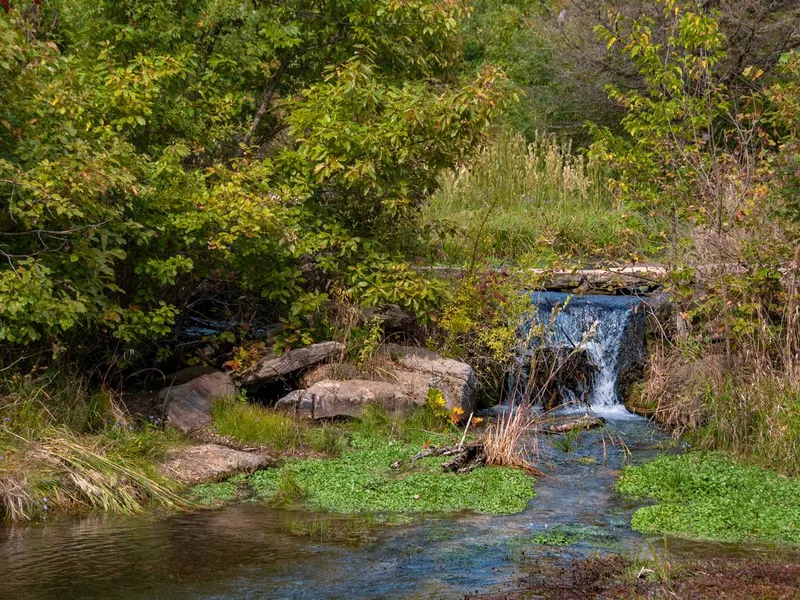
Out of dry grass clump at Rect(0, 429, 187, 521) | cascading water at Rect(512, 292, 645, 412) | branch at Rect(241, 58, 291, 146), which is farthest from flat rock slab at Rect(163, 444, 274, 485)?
cascading water at Rect(512, 292, 645, 412)

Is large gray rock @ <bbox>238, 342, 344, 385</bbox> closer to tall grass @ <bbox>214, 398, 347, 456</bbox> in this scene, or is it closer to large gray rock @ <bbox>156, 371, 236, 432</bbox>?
large gray rock @ <bbox>156, 371, 236, 432</bbox>

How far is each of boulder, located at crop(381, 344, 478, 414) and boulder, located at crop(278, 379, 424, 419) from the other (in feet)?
0.78

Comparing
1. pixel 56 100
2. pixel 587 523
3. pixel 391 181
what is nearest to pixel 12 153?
pixel 56 100

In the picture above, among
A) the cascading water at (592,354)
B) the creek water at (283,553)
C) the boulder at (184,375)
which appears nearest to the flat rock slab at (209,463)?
the creek water at (283,553)

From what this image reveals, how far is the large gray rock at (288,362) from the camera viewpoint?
9.87 metres

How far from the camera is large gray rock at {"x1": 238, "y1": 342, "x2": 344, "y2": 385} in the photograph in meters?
9.87

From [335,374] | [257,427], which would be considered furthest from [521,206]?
[257,427]

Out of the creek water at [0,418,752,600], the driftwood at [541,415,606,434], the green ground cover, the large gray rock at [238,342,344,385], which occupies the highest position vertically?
the large gray rock at [238,342,344,385]

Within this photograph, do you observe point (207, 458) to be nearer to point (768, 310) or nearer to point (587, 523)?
point (587, 523)

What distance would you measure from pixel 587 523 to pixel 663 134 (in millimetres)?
4362

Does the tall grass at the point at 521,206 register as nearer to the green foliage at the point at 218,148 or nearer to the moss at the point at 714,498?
the green foliage at the point at 218,148

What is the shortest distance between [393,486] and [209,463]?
5.14 feet

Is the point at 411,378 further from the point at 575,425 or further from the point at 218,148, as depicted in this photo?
the point at 218,148

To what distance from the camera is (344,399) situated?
952cm
